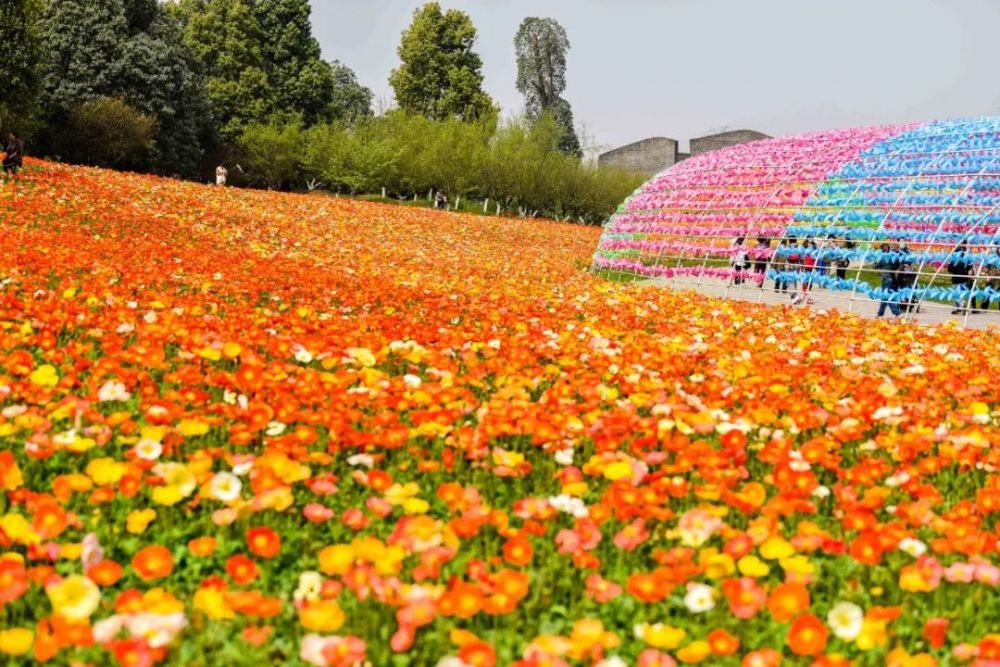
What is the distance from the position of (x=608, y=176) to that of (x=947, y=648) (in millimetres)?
56895

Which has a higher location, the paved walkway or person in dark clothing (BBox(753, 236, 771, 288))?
person in dark clothing (BBox(753, 236, 771, 288))

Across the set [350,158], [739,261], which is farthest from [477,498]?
[350,158]

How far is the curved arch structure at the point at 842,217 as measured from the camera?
50.1 feet

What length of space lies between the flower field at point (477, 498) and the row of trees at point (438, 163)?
42.6 meters

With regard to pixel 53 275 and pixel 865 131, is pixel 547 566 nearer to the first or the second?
pixel 53 275

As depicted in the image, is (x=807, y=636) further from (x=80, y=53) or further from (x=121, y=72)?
(x=80, y=53)

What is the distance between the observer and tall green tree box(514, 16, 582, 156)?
75.9 meters

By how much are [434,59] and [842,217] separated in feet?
183

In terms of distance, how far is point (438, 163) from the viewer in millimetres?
51156

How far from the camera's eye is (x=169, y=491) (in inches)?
132

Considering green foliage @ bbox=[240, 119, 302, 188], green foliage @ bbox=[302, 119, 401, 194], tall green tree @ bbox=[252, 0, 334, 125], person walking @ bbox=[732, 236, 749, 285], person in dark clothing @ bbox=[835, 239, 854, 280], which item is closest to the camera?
person in dark clothing @ bbox=[835, 239, 854, 280]

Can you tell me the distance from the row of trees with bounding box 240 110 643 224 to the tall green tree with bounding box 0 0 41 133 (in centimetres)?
2213

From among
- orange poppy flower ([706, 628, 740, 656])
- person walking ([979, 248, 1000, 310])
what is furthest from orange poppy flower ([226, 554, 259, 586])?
person walking ([979, 248, 1000, 310])

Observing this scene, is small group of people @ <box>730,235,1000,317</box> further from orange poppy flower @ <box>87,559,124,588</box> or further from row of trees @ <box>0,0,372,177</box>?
row of trees @ <box>0,0,372,177</box>
